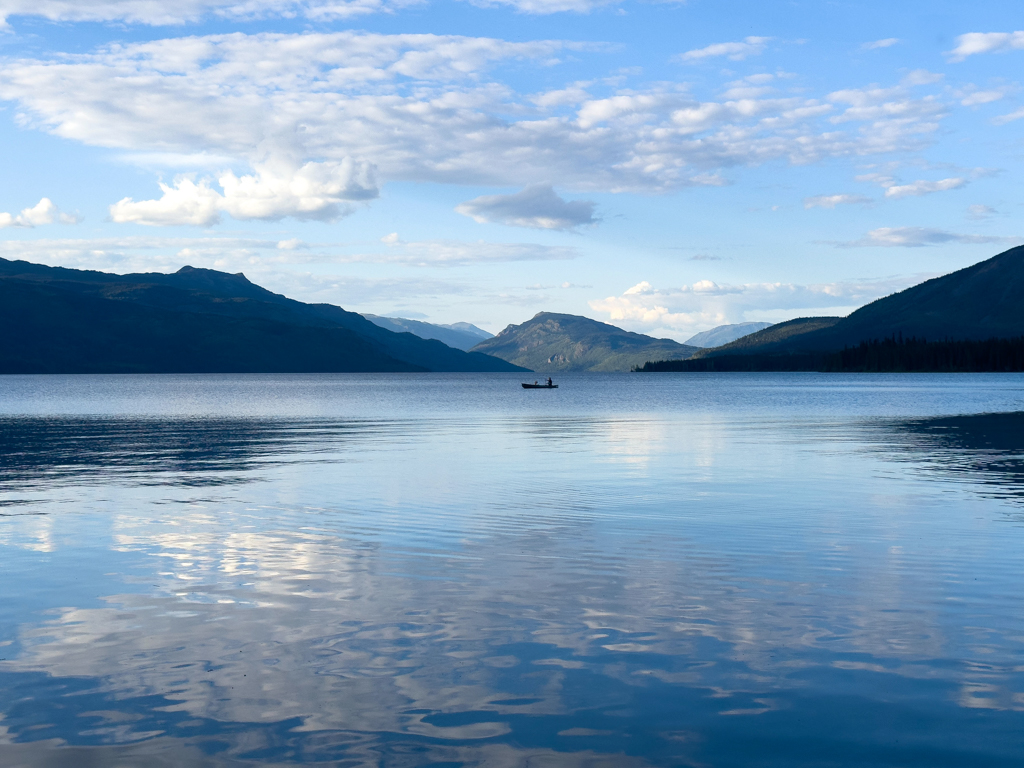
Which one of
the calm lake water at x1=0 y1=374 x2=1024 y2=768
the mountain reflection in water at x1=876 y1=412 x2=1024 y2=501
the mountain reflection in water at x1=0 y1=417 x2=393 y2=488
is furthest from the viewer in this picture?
the mountain reflection in water at x1=0 y1=417 x2=393 y2=488

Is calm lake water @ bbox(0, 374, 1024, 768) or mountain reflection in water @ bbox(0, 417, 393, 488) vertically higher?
mountain reflection in water @ bbox(0, 417, 393, 488)

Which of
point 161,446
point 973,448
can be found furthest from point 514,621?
point 161,446

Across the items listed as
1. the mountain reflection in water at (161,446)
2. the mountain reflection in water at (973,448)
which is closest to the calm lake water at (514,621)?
the mountain reflection in water at (973,448)

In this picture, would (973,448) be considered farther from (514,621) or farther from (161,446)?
(161,446)

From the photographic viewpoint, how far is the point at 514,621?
18484 mm

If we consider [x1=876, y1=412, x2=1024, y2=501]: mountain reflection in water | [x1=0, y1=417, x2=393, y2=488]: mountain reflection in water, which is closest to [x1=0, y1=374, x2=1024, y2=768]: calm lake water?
[x1=876, y1=412, x2=1024, y2=501]: mountain reflection in water

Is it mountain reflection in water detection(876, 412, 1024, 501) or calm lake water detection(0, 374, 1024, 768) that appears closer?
calm lake water detection(0, 374, 1024, 768)

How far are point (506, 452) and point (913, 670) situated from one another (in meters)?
46.3

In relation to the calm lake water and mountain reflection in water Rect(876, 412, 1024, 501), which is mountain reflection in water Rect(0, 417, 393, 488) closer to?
the calm lake water

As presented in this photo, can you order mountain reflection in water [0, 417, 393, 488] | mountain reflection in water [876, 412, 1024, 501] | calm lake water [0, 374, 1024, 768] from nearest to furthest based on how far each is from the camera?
calm lake water [0, 374, 1024, 768]
mountain reflection in water [876, 412, 1024, 501]
mountain reflection in water [0, 417, 393, 488]

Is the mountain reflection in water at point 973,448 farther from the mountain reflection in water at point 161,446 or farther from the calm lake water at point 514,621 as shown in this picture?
the mountain reflection in water at point 161,446

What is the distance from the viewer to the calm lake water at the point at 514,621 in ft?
41.2

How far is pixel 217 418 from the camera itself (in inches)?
4328

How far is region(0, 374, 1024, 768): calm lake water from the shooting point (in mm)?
12562
